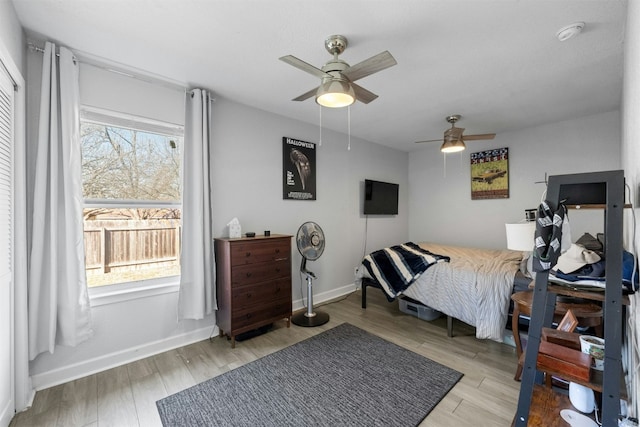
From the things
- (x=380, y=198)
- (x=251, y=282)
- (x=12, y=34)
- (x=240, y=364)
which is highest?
(x=12, y=34)

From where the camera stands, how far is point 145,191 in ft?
8.25

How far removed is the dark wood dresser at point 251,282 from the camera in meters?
2.58

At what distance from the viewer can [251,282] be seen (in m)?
2.70

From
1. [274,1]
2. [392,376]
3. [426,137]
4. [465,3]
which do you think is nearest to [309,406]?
[392,376]

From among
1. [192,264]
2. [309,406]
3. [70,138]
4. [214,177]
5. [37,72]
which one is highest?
[37,72]

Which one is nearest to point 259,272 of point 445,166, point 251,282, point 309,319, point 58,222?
point 251,282

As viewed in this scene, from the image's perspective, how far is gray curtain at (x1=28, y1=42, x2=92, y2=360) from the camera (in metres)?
1.91

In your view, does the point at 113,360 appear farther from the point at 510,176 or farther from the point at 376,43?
the point at 510,176

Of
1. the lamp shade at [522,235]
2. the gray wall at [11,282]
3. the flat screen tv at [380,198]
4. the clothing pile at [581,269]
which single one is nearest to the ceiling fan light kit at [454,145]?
the flat screen tv at [380,198]

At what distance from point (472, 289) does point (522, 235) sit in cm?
90

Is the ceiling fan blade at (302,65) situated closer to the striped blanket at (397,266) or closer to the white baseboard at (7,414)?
the striped blanket at (397,266)

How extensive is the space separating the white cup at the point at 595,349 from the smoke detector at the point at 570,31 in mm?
1922

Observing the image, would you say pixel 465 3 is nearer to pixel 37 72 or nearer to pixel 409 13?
pixel 409 13

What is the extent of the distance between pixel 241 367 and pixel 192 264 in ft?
3.40
